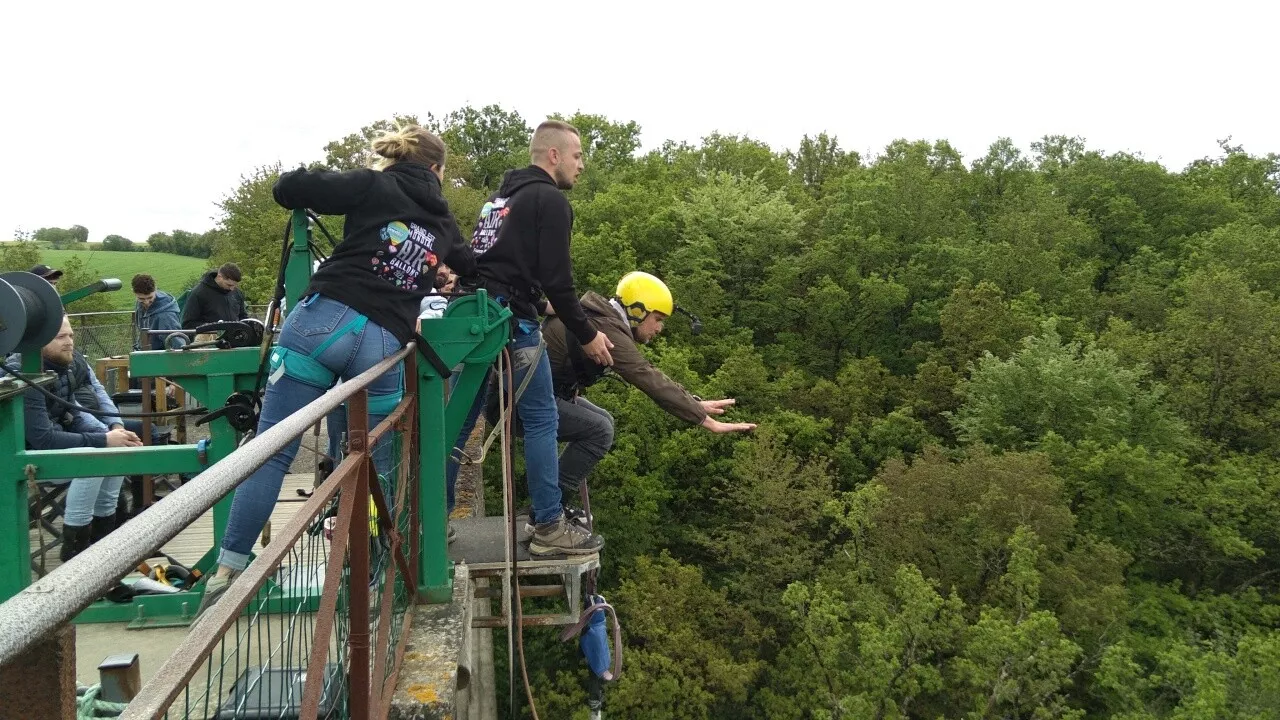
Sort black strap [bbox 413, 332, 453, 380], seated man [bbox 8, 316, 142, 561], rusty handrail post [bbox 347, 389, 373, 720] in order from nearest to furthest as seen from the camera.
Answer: rusty handrail post [bbox 347, 389, 373, 720]
black strap [bbox 413, 332, 453, 380]
seated man [bbox 8, 316, 142, 561]

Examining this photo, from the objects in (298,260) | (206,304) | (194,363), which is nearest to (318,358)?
(298,260)

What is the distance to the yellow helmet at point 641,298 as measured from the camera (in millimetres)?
4367

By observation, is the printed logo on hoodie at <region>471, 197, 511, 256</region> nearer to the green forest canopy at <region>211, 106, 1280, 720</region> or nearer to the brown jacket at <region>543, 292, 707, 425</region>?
the brown jacket at <region>543, 292, 707, 425</region>

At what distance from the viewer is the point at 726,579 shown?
73.4ft

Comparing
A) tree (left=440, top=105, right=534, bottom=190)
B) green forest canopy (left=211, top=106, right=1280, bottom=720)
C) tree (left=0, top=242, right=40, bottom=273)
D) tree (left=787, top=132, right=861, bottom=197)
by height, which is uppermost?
tree (left=440, top=105, right=534, bottom=190)

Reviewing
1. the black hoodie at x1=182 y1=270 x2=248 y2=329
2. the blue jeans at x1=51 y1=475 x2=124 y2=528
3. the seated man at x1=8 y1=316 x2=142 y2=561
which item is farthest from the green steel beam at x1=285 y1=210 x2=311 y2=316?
the black hoodie at x1=182 y1=270 x2=248 y2=329

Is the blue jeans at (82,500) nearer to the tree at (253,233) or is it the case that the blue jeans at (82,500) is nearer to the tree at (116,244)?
the tree at (253,233)

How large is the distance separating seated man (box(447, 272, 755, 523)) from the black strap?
77 cm

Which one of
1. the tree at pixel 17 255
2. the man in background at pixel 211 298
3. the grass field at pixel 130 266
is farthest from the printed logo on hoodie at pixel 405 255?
the grass field at pixel 130 266

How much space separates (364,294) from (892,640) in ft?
55.6

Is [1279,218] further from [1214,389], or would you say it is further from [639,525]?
[639,525]

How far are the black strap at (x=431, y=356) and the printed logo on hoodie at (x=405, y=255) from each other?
200 millimetres

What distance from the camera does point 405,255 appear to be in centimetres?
291

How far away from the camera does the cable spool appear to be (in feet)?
8.27
